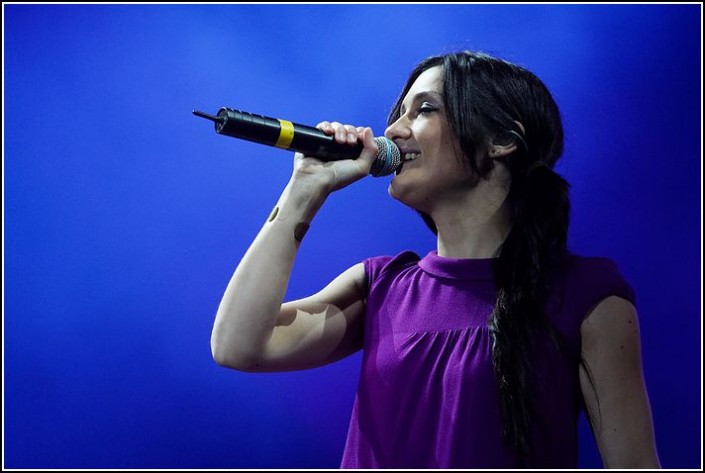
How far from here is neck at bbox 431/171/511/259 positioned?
3.82ft

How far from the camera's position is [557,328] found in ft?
3.36

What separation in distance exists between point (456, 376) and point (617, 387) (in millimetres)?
225

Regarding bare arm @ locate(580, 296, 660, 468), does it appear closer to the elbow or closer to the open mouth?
the open mouth

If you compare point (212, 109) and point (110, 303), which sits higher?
point (212, 109)

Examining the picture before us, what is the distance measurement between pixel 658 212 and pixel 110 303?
1312 millimetres

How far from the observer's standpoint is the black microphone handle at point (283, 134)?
92cm

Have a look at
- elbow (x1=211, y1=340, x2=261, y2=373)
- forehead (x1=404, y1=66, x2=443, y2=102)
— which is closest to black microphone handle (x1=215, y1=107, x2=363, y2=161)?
forehead (x1=404, y1=66, x2=443, y2=102)

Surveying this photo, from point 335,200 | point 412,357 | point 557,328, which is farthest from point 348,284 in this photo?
point 335,200

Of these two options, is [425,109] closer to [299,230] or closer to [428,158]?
[428,158]

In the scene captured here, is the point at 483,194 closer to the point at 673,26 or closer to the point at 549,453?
the point at 549,453

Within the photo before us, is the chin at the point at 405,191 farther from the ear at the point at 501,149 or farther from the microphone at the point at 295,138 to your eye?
the ear at the point at 501,149

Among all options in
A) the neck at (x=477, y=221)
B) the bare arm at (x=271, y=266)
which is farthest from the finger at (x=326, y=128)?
the neck at (x=477, y=221)

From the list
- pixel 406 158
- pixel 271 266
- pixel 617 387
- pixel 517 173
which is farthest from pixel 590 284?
pixel 271 266

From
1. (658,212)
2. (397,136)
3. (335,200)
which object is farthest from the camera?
(335,200)
